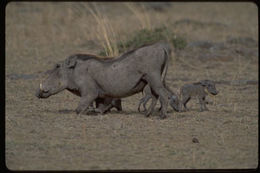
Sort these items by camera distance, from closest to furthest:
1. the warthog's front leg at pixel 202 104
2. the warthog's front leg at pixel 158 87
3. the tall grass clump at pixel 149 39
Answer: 1. the warthog's front leg at pixel 158 87
2. the warthog's front leg at pixel 202 104
3. the tall grass clump at pixel 149 39

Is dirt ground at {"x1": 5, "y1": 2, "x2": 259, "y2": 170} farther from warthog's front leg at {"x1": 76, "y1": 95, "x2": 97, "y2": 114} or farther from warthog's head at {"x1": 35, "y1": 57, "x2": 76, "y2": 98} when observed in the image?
warthog's head at {"x1": 35, "y1": 57, "x2": 76, "y2": 98}

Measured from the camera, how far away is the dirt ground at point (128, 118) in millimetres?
7289

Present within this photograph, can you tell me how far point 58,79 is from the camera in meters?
9.84

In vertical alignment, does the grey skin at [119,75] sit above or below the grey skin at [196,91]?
above

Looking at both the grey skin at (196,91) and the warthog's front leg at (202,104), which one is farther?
the grey skin at (196,91)

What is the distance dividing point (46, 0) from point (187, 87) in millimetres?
15184

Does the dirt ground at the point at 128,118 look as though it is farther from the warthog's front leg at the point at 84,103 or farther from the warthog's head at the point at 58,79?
the warthog's head at the point at 58,79

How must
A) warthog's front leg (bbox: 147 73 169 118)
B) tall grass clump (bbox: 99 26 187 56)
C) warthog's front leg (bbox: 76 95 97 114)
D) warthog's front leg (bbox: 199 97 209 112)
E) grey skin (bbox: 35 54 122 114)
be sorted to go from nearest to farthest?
warthog's front leg (bbox: 147 73 169 118)
warthog's front leg (bbox: 76 95 97 114)
grey skin (bbox: 35 54 122 114)
warthog's front leg (bbox: 199 97 209 112)
tall grass clump (bbox: 99 26 187 56)

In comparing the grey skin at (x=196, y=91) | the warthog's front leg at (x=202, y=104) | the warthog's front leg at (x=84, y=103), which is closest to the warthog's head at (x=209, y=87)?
the grey skin at (x=196, y=91)

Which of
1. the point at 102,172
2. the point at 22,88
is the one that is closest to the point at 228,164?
the point at 102,172

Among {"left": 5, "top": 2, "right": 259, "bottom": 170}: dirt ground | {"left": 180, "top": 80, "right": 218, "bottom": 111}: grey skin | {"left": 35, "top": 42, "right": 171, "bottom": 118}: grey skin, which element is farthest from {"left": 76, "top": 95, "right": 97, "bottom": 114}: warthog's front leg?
{"left": 180, "top": 80, "right": 218, "bottom": 111}: grey skin

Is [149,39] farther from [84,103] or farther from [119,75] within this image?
[84,103]

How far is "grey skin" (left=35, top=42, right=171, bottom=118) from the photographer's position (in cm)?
940

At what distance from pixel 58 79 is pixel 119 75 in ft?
3.54
